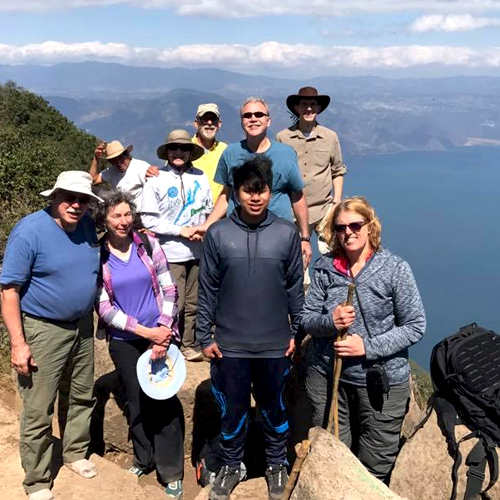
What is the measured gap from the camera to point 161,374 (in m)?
4.87

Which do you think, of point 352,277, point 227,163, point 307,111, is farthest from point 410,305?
point 307,111

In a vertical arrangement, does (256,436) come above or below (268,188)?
below

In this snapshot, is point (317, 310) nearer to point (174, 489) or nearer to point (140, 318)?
point (140, 318)

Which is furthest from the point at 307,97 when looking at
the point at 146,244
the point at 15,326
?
the point at 15,326

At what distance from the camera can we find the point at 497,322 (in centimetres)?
17050

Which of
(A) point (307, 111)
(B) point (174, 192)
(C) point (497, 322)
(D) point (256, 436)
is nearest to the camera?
(B) point (174, 192)

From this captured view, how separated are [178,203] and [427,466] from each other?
3524mm

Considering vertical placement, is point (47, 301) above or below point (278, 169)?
below

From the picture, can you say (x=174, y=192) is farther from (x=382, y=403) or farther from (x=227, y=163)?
(x=382, y=403)

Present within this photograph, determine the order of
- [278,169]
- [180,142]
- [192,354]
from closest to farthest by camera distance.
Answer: [278,169]
[180,142]
[192,354]

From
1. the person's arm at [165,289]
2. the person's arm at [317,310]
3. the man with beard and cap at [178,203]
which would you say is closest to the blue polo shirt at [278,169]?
the man with beard and cap at [178,203]

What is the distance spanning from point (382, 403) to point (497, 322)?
186270mm

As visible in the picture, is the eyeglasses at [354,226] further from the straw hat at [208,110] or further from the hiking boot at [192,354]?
the straw hat at [208,110]

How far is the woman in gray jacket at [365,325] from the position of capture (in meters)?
3.90
